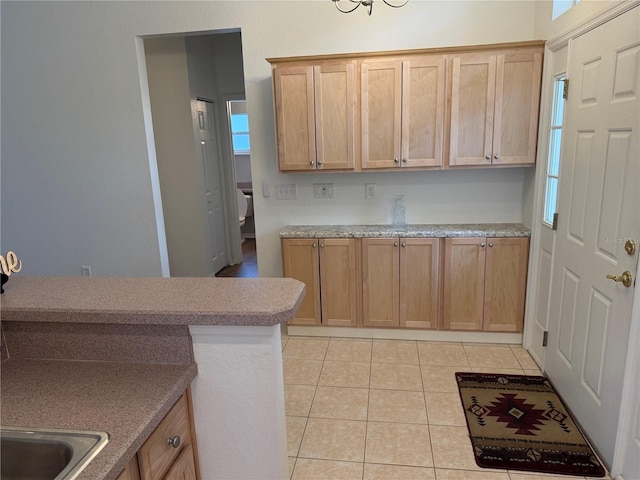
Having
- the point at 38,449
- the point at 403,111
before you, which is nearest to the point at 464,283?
the point at 403,111

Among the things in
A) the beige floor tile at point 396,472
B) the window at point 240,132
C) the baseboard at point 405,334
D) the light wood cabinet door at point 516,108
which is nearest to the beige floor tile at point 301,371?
the baseboard at point 405,334

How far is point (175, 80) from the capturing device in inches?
178

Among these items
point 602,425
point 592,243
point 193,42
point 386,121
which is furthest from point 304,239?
point 193,42

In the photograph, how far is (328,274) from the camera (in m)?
3.30

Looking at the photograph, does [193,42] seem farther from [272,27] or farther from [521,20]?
[521,20]

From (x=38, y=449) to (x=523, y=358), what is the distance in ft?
9.70

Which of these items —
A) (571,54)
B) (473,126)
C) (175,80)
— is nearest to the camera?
(571,54)

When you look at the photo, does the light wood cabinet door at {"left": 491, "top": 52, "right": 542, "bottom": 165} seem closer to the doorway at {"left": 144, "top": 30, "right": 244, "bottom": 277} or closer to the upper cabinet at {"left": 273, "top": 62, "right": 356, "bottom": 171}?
the upper cabinet at {"left": 273, "top": 62, "right": 356, "bottom": 171}

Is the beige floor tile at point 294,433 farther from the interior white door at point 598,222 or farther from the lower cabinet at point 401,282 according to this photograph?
the interior white door at point 598,222

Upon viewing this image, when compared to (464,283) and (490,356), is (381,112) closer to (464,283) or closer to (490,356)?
(464,283)

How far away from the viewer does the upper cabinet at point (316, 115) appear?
309 centimetres

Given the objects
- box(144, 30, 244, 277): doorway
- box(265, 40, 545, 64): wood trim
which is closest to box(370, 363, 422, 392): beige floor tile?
box(265, 40, 545, 64): wood trim

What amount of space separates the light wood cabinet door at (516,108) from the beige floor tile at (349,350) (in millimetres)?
1671

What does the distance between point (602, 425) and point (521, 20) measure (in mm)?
2692
